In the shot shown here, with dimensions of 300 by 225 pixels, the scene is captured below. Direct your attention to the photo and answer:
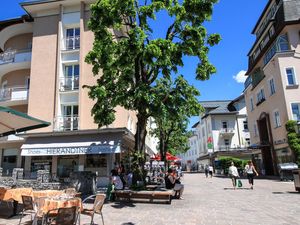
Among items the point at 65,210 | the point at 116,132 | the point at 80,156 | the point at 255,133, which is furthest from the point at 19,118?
the point at 255,133

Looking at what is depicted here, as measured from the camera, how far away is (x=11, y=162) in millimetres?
24891

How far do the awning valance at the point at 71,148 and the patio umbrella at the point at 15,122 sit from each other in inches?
282

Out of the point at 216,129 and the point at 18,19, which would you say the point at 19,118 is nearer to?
the point at 18,19

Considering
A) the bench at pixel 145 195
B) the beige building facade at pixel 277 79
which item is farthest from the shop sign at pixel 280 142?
the bench at pixel 145 195

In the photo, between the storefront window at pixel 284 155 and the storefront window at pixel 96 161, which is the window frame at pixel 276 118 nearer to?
the storefront window at pixel 284 155

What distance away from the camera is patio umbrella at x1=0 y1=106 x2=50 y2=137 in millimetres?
10188

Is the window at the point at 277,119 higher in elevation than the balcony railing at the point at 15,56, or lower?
lower

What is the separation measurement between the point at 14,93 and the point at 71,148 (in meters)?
9.11

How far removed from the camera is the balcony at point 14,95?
2470 centimetres

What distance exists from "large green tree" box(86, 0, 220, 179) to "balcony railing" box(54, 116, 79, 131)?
325 inches

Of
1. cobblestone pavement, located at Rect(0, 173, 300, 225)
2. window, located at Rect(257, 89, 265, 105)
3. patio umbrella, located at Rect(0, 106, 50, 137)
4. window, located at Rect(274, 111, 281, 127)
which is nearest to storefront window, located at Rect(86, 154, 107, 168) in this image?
patio umbrella, located at Rect(0, 106, 50, 137)

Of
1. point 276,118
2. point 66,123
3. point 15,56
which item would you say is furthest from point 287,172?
point 15,56

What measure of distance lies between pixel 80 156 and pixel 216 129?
41831 mm

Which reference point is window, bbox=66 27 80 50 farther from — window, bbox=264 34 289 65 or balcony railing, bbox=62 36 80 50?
window, bbox=264 34 289 65
